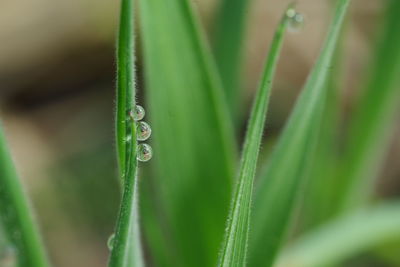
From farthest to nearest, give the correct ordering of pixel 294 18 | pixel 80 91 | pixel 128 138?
1. pixel 80 91
2. pixel 294 18
3. pixel 128 138

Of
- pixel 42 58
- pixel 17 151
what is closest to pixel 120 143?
pixel 17 151

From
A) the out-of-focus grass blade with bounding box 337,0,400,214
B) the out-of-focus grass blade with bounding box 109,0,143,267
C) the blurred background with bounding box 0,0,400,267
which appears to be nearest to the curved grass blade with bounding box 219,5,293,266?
the out-of-focus grass blade with bounding box 109,0,143,267

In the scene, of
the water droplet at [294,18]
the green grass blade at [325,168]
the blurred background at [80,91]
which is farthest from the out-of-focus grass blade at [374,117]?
the blurred background at [80,91]

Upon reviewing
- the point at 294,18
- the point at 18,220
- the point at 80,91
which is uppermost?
the point at 294,18

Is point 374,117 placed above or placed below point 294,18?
below

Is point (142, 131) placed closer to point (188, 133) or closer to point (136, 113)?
point (136, 113)

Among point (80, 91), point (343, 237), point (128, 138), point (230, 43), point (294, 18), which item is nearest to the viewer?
point (128, 138)

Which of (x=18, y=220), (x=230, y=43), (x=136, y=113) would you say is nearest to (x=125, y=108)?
(x=136, y=113)
